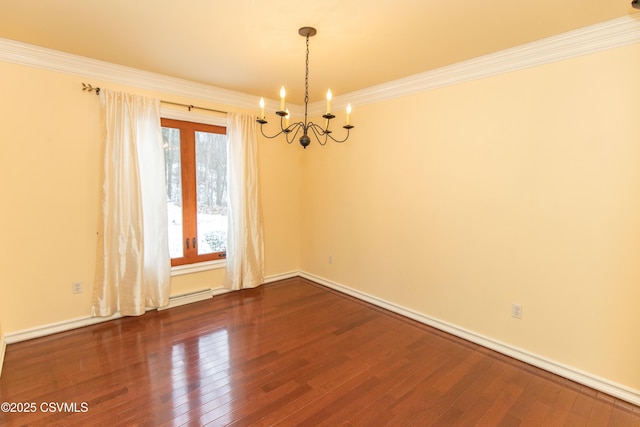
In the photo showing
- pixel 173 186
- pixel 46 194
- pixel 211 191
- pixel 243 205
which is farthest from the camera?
pixel 243 205

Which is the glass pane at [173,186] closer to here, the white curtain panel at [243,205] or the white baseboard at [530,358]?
the white curtain panel at [243,205]

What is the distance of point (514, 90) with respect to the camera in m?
2.62

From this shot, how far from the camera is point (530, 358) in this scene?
2.61 m

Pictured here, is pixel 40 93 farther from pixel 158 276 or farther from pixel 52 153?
pixel 158 276

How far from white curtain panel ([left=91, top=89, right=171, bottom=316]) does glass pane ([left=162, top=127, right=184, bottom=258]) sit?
185mm

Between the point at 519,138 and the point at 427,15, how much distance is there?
50.6 inches

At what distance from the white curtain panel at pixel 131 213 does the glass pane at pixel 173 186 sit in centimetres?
18

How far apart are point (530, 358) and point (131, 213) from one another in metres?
3.97

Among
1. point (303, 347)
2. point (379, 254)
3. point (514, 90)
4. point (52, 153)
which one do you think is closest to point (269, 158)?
point (379, 254)

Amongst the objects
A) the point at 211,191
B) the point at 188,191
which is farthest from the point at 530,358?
the point at 188,191

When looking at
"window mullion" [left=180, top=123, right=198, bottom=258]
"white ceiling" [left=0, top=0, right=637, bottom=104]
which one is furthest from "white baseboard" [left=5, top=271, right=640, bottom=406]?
"white ceiling" [left=0, top=0, right=637, bottom=104]

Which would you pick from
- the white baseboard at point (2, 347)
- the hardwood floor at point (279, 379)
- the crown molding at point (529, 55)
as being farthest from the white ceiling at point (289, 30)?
the hardwood floor at point (279, 379)

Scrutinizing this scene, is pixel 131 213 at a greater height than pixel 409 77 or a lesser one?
lesser

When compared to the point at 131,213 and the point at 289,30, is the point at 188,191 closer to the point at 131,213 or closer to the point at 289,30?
the point at 131,213
